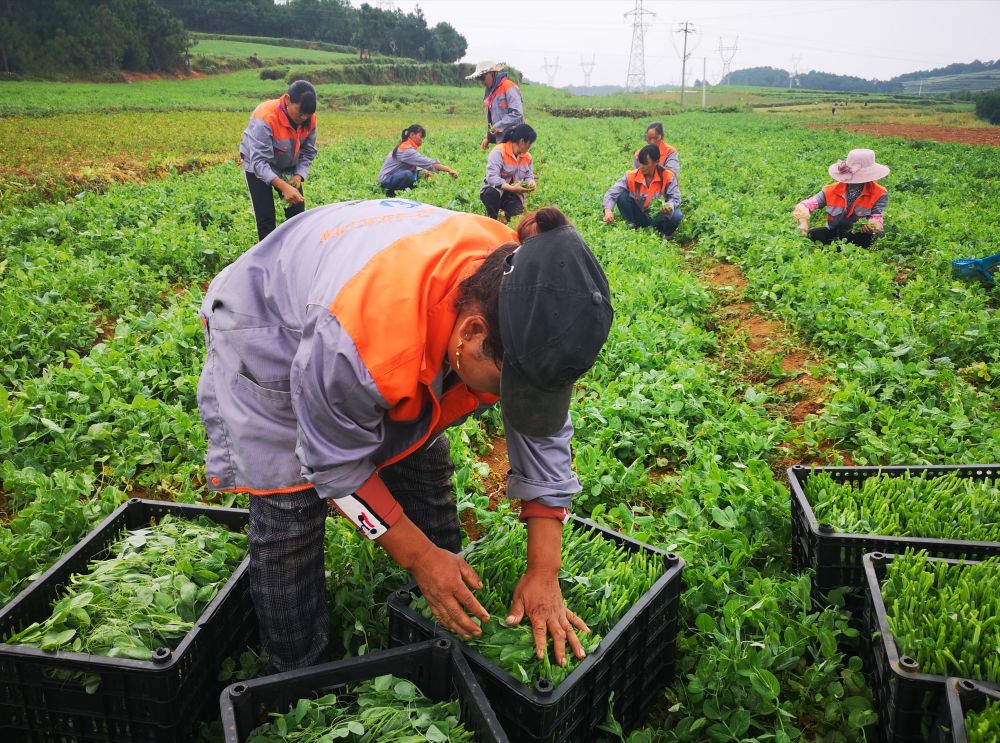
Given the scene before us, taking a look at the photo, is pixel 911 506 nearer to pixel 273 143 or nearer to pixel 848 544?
pixel 848 544

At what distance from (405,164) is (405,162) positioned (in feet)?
0.31

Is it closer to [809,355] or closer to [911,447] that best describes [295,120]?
[809,355]

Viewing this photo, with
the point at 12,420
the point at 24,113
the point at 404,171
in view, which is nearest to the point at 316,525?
the point at 12,420

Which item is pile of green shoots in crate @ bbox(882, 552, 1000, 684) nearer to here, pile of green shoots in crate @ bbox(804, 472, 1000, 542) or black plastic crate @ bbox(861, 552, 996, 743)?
black plastic crate @ bbox(861, 552, 996, 743)

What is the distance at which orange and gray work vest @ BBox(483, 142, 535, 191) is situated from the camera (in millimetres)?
9516

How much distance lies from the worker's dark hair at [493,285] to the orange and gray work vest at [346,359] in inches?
1.9

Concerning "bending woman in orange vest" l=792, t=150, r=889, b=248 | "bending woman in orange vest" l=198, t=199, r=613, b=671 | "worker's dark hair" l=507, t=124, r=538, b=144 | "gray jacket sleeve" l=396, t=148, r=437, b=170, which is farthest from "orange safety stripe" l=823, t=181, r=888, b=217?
"bending woman in orange vest" l=198, t=199, r=613, b=671

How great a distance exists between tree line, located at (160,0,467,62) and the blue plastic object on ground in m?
69.7

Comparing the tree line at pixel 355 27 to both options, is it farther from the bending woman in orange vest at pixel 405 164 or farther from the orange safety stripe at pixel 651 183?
the orange safety stripe at pixel 651 183

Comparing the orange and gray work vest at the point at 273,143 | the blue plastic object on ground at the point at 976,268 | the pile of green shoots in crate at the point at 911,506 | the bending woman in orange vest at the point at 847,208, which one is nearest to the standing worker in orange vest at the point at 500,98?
the orange and gray work vest at the point at 273,143

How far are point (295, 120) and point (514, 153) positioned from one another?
11.4 ft

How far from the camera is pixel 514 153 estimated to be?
962 centimetres

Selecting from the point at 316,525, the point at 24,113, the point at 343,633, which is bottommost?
the point at 343,633

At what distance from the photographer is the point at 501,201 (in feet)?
32.2
